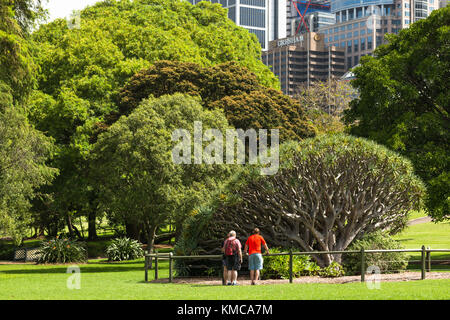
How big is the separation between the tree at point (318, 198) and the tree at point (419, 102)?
3499 millimetres

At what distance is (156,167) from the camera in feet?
90.1

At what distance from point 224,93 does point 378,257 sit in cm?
1582

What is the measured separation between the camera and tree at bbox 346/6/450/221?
26344 mm

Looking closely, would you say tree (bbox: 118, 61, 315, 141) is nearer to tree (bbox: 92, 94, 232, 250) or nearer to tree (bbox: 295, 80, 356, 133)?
tree (bbox: 92, 94, 232, 250)

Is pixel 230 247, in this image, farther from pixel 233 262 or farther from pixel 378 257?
pixel 378 257

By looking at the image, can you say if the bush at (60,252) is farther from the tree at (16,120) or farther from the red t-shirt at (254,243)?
the red t-shirt at (254,243)

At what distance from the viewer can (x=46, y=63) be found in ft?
129

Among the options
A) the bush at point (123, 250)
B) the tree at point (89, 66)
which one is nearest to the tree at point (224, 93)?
the tree at point (89, 66)

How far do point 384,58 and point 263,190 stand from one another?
11008 mm

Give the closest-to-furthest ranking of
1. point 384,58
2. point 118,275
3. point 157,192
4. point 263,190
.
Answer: point 263,190 → point 118,275 → point 157,192 → point 384,58

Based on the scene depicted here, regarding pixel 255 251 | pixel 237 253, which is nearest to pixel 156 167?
pixel 237 253

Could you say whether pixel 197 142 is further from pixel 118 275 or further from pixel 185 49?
pixel 185 49

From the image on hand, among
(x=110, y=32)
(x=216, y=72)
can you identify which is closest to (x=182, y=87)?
(x=216, y=72)

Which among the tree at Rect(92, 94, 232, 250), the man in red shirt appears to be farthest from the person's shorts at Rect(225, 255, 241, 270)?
the tree at Rect(92, 94, 232, 250)
